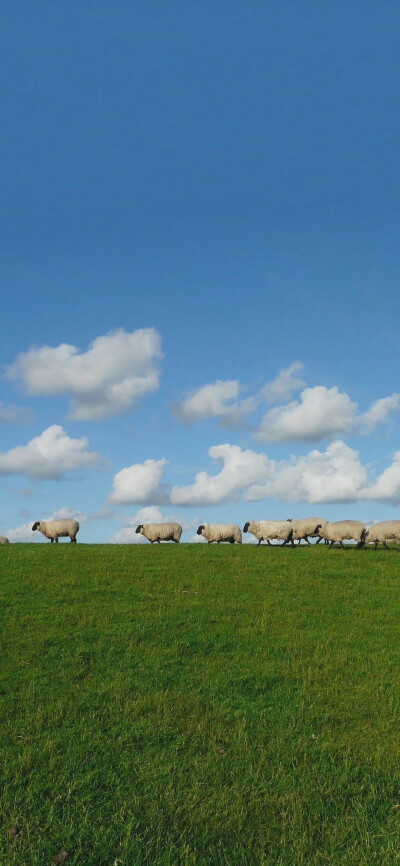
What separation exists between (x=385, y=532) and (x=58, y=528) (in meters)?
23.5

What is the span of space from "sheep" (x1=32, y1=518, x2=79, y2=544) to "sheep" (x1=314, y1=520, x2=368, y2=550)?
1867 centimetres

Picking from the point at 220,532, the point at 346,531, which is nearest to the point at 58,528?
the point at 220,532

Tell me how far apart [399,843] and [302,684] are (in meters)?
5.38

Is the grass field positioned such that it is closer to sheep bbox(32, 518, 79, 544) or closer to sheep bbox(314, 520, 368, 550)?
sheep bbox(314, 520, 368, 550)

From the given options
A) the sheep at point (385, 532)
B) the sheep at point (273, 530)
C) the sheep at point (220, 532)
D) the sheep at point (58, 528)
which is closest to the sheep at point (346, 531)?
the sheep at point (385, 532)

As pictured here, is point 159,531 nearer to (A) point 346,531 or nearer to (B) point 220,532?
(B) point 220,532

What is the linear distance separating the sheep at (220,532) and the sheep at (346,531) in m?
6.60

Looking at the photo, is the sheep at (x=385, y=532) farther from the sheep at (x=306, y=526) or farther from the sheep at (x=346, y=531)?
the sheep at (x=306, y=526)

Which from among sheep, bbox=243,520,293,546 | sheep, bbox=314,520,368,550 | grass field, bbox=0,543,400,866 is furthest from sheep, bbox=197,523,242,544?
grass field, bbox=0,543,400,866

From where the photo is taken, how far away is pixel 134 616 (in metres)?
18.4

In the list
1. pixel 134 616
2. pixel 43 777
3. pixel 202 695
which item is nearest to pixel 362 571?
pixel 134 616

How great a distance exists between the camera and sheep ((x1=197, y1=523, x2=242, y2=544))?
1661 inches

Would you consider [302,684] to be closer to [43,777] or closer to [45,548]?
[43,777]

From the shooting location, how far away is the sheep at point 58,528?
144 ft
